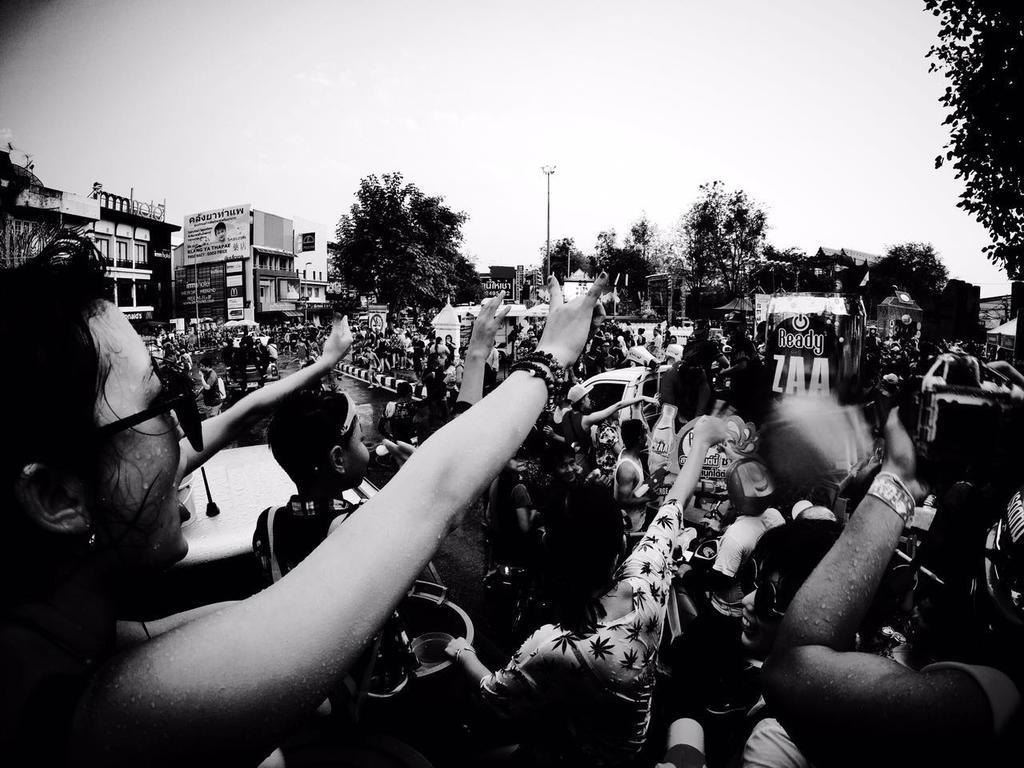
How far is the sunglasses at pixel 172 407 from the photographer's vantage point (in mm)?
884

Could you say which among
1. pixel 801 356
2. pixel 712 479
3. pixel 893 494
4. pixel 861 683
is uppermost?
pixel 801 356

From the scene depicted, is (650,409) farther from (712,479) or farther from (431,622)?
(431,622)

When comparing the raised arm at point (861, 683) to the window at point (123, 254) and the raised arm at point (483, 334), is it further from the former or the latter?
the window at point (123, 254)

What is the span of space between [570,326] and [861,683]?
3.00 feet

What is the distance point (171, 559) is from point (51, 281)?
55 centimetres

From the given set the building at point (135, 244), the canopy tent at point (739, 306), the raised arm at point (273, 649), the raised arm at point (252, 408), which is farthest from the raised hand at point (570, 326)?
the canopy tent at point (739, 306)

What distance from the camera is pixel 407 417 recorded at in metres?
8.26

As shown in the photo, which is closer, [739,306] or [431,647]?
[431,647]

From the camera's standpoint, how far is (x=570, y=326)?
1.18m

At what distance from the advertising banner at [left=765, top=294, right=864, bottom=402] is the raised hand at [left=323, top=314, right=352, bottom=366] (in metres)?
4.57

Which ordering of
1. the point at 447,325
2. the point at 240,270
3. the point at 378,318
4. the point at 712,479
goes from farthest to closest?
the point at 240,270
the point at 378,318
the point at 447,325
the point at 712,479

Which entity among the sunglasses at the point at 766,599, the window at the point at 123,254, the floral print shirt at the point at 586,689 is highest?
the window at the point at 123,254

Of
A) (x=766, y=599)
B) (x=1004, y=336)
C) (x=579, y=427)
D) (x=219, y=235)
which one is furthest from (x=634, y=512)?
(x=219, y=235)

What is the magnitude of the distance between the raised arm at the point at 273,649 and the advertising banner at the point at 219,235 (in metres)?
77.1
